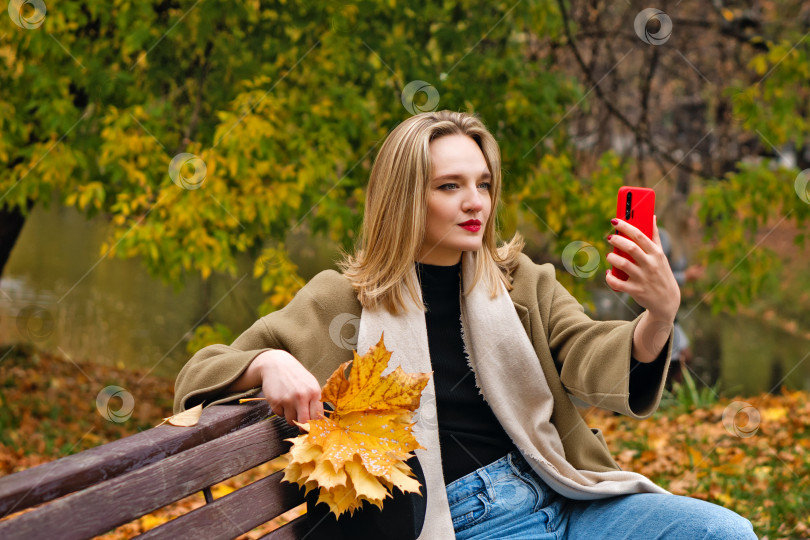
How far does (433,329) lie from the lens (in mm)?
2363

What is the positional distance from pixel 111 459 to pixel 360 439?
532 millimetres

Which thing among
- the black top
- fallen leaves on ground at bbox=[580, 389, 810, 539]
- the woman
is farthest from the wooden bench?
fallen leaves on ground at bbox=[580, 389, 810, 539]

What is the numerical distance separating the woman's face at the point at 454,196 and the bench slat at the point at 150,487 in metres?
0.66

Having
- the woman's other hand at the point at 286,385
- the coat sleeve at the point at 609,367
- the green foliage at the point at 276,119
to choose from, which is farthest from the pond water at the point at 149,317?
the woman's other hand at the point at 286,385

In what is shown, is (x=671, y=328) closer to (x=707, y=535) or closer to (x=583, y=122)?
(x=707, y=535)

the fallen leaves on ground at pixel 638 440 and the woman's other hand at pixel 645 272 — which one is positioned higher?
the woman's other hand at pixel 645 272

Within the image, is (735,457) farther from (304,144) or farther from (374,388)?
(374,388)

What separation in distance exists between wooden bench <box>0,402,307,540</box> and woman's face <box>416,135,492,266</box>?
657mm

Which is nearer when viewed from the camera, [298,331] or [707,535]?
[707,535]

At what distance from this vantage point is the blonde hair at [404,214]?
2.27 metres

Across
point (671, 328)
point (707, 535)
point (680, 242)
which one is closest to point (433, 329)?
point (671, 328)

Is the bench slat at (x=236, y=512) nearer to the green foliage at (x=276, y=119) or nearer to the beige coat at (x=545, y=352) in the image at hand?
the beige coat at (x=545, y=352)

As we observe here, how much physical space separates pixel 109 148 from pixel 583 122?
5394 millimetres

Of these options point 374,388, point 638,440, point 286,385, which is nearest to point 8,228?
point 638,440
